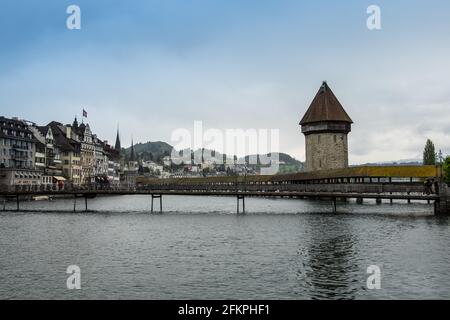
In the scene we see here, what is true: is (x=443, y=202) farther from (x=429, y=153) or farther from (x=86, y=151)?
(x=86, y=151)

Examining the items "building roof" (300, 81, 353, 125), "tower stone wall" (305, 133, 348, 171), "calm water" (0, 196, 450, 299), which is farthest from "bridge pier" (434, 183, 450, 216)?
"building roof" (300, 81, 353, 125)

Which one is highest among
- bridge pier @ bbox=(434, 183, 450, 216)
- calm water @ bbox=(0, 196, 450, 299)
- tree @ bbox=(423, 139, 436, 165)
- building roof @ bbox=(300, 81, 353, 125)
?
building roof @ bbox=(300, 81, 353, 125)

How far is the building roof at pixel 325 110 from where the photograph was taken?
9200cm

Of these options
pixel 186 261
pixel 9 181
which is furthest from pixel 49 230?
pixel 9 181

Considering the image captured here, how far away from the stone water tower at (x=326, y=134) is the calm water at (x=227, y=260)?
51.8 m

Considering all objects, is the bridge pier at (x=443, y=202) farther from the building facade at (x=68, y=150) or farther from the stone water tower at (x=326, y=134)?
the building facade at (x=68, y=150)

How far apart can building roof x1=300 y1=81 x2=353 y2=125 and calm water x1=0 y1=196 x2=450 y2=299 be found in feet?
178

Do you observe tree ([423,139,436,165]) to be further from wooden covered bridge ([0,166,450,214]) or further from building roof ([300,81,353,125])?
wooden covered bridge ([0,166,450,214])

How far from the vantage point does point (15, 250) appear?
2594 centimetres

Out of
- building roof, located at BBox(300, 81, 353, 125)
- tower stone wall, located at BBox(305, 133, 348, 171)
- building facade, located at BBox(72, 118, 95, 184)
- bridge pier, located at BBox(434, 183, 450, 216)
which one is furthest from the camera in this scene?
building facade, located at BBox(72, 118, 95, 184)

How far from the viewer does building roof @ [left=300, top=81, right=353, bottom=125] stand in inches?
3622

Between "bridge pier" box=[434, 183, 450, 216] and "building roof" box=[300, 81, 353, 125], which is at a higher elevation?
"building roof" box=[300, 81, 353, 125]

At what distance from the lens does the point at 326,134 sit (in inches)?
3615
